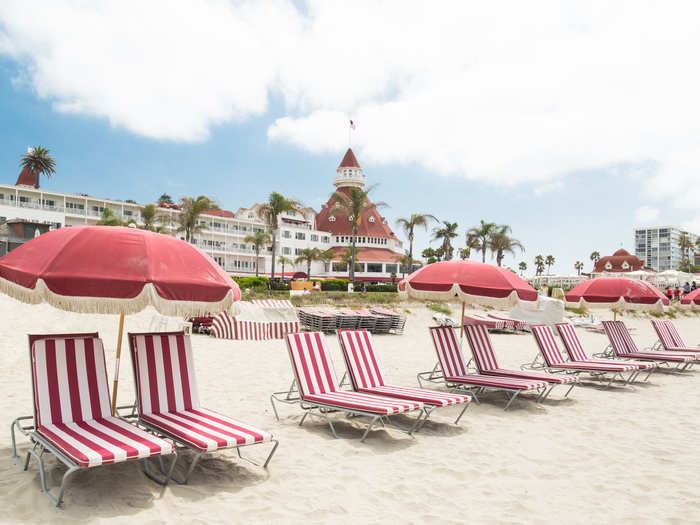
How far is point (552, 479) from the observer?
4906mm

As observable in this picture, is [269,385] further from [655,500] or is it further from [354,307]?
[354,307]

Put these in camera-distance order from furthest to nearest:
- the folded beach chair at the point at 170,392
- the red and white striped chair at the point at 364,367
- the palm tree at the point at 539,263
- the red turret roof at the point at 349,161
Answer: the palm tree at the point at 539,263 < the red turret roof at the point at 349,161 < the red and white striped chair at the point at 364,367 < the folded beach chair at the point at 170,392

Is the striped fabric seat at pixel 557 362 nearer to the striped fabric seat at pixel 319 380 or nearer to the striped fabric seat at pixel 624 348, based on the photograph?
the striped fabric seat at pixel 624 348

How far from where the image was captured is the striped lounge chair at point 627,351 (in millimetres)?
11578

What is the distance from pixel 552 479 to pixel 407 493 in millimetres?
1490

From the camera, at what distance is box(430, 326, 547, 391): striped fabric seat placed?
7.70 meters

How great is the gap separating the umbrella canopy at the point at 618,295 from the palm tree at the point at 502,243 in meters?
36.4

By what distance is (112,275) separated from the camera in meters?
4.03

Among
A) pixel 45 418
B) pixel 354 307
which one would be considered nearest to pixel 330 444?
pixel 45 418

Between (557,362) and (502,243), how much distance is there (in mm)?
40462

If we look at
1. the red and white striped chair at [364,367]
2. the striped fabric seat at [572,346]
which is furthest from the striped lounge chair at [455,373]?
the striped fabric seat at [572,346]

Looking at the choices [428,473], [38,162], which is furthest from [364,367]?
[38,162]

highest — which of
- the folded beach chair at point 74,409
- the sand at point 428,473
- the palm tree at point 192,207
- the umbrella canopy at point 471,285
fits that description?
the palm tree at point 192,207

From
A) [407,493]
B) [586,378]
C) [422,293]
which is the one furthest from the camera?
[586,378]
